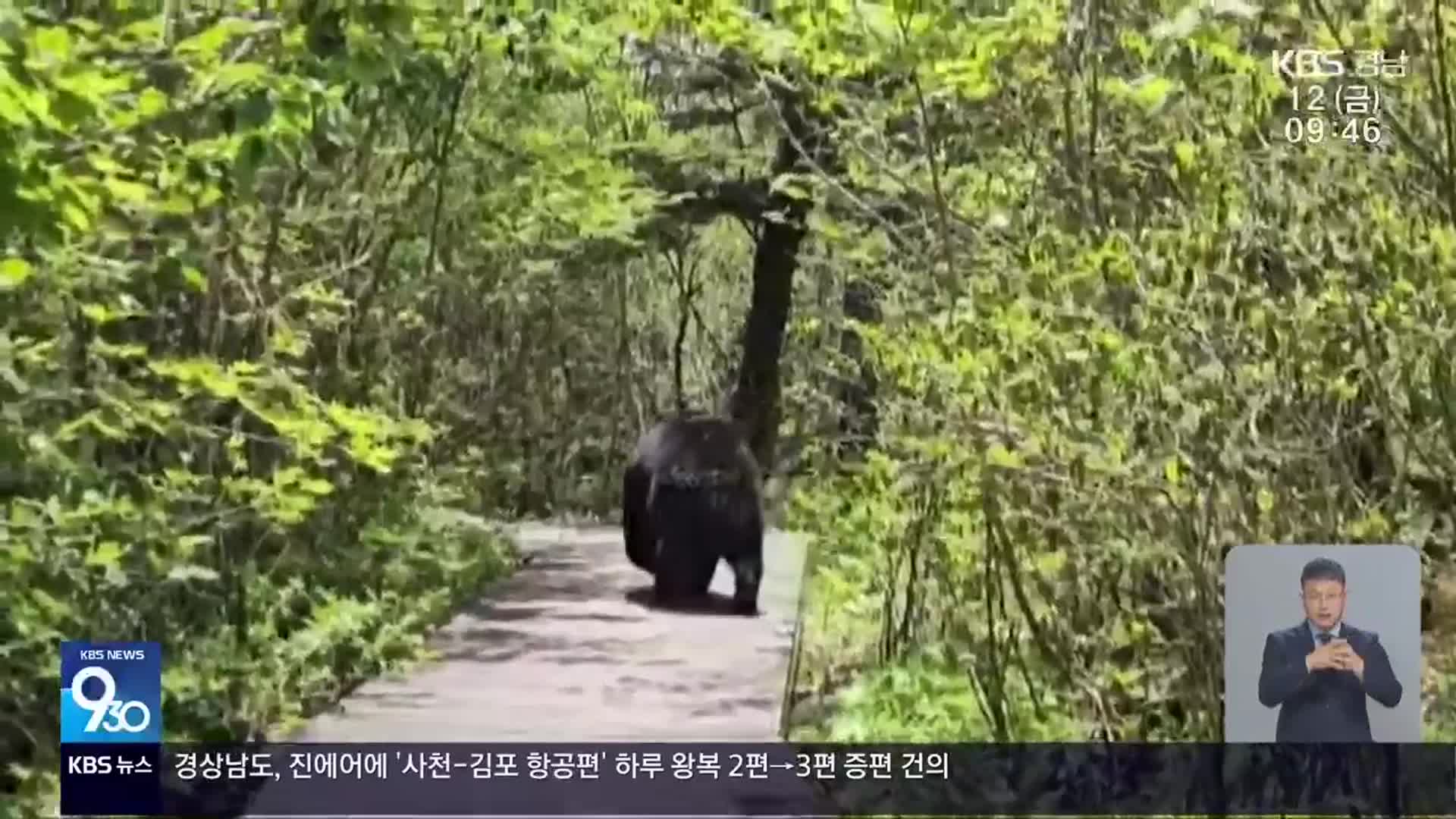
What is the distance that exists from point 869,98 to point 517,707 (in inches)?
40.6

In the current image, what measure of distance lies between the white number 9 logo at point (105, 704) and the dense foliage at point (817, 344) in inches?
2.7

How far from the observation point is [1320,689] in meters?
2.21

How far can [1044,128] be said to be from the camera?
2.25 meters

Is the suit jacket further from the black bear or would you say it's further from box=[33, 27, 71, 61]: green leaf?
box=[33, 27, 71, 61]: green leaf

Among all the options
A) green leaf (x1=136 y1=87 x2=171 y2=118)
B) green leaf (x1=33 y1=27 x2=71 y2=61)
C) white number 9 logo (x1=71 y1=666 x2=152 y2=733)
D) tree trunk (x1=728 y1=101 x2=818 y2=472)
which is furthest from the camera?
tree trunk (x1=728 y1=101 x2=818 y2=472)

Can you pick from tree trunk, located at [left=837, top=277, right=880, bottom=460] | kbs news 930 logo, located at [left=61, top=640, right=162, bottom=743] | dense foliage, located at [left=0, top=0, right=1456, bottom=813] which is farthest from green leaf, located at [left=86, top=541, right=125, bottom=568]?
tree trunk, located at [left=837, top=277, right=880, bottom=460]

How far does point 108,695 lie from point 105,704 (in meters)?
0.01

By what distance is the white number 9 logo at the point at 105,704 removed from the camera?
84.2 inches

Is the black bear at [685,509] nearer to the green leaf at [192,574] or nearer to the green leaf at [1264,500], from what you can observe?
the green leaf at [192,574]

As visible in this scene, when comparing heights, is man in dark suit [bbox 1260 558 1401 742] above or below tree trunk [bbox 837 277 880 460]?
below

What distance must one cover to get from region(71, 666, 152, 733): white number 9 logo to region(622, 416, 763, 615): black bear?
2.44 feet

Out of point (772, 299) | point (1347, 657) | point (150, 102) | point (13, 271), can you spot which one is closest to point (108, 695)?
point (13, 271)

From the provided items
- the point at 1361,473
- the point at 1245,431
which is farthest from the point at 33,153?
the point at 1361,473

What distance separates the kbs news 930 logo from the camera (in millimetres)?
2141
